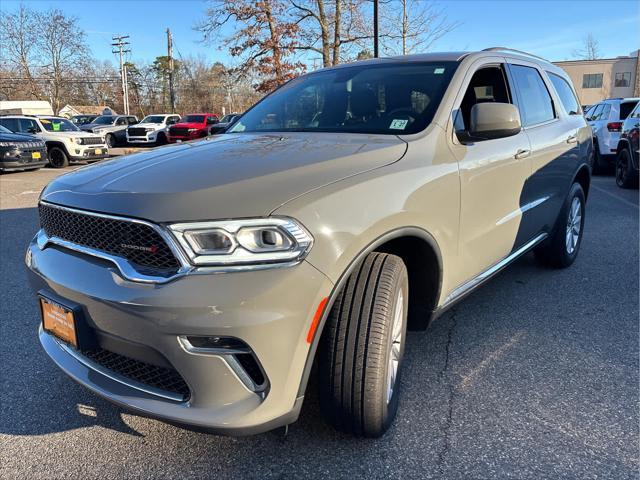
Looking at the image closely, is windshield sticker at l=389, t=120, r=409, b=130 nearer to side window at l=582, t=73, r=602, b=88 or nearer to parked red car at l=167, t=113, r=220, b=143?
parked red car at l=167, t=113, r=220, b=143

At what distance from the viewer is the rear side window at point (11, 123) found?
15.8 m

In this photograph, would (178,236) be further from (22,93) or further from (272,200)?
(22,93)

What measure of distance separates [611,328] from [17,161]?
14.0m

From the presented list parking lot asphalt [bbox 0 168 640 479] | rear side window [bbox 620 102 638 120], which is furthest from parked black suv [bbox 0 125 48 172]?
rear side window [bbox 620 102 638 120]

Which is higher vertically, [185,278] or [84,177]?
[84,177]

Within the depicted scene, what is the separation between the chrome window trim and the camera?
1.90 m

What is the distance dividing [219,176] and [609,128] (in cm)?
1166

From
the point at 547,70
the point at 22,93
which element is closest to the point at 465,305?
the point at 547,70

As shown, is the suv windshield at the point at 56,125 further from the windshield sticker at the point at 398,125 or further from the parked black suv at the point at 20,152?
the windshield sticker at the point at 398,125

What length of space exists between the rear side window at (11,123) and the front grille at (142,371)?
1653cm

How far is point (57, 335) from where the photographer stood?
2.24 m

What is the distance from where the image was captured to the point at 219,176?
2012mm

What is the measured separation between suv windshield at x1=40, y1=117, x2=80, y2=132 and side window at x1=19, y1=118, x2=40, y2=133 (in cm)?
25

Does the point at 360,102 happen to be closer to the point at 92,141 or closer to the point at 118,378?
the point at 118,378
